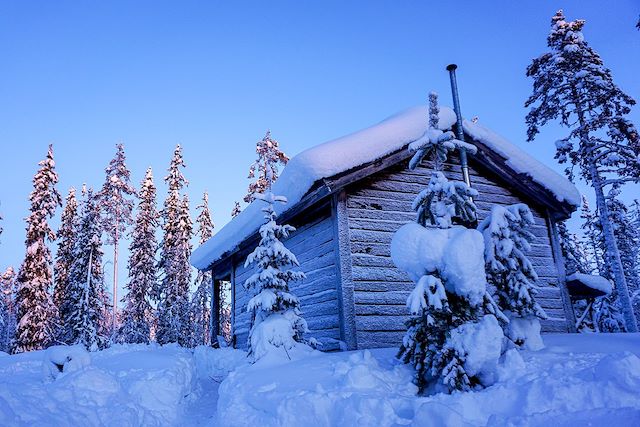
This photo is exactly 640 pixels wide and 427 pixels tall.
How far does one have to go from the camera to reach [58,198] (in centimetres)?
2573

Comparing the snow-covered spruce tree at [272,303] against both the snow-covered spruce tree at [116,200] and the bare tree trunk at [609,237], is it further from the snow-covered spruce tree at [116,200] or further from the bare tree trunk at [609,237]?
the snow-covered spruce tree at [116,200]

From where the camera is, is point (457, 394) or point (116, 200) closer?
point (457, 394)

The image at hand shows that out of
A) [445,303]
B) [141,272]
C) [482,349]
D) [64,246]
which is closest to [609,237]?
[445,303]

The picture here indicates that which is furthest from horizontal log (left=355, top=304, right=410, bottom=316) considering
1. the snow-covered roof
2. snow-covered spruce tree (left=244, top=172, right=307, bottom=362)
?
the snow-covered roof

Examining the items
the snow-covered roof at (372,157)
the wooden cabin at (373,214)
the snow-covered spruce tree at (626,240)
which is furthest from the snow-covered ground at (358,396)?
the snow-covered spruce tree at (626,240)

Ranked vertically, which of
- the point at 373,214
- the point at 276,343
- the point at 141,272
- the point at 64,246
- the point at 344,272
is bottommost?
the point at 276,343

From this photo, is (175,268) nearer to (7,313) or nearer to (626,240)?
(7,313)

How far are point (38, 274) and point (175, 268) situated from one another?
25.3 feet

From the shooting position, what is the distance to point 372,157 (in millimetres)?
8703

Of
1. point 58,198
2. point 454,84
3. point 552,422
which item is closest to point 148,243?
point 58,198

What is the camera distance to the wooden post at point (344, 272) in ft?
25.9

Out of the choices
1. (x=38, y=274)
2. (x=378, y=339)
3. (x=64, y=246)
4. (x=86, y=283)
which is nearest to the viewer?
(x=378, y=339)

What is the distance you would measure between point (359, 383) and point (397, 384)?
0.53 m

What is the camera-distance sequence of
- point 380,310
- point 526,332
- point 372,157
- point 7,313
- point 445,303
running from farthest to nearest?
point 7,313 → point 372,157 → point 380,310 → point 526,332 → point 445,303
